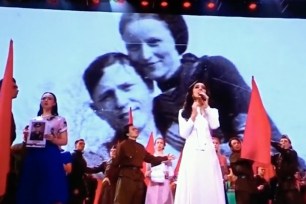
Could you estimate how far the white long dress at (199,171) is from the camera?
4281mm

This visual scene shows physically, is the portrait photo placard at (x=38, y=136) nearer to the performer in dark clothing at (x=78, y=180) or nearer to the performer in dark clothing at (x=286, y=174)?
the performer in dark clothing at (x=78, y=180)

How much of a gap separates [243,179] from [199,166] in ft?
6.74

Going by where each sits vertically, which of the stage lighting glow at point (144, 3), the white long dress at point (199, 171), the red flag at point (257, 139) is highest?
the stage lighting glow at point (144, 3)

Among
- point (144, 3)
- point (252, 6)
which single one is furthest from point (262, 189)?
point (144, 3)

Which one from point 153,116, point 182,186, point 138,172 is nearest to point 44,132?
point 182,186

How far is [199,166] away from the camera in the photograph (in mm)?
4320

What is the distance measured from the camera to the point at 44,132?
4266 millimetres

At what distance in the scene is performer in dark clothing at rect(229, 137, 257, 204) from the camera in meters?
6.19

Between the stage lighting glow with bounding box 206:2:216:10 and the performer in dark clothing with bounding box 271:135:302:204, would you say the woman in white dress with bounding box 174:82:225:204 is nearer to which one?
the performer in dark clothing with bounding box 271:135:302:204

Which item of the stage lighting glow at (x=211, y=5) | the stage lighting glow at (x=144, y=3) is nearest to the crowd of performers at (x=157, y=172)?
the stage lighting glow at (x=144, y=3)

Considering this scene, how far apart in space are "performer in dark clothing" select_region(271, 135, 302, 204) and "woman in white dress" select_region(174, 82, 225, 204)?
203cm

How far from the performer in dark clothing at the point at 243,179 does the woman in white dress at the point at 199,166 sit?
1.84 metres

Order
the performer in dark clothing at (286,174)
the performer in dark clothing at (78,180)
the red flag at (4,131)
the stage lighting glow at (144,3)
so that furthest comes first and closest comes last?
the stage lighting glow at (144,3) < the performer in dark clothing at (78,180) < the performer in dark clothing at (286,174) < the red flag at (4,131)

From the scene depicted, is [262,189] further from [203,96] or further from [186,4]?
[186,4]
